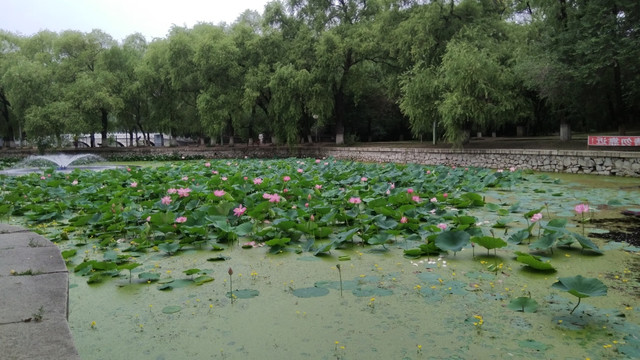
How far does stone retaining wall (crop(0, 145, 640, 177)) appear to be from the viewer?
34.3ft

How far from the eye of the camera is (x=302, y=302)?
2.38 m

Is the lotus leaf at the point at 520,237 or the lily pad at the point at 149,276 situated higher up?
the lotus leaf at the point at 520,237

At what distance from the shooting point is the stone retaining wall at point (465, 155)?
34.3 ft

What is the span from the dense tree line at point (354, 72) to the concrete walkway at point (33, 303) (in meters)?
12.1

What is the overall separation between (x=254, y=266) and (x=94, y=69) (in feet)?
77.1

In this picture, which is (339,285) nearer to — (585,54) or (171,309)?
(171,309)

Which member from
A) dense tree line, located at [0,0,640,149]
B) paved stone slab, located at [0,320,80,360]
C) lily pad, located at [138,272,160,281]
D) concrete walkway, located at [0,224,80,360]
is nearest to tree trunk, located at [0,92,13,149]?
dense tree line, located at [0,0,640,149]

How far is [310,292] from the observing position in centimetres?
248

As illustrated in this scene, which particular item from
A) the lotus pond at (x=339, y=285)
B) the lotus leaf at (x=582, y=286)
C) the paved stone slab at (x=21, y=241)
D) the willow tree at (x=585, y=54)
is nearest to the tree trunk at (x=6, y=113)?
the lotus pond at (x=339, y=285)

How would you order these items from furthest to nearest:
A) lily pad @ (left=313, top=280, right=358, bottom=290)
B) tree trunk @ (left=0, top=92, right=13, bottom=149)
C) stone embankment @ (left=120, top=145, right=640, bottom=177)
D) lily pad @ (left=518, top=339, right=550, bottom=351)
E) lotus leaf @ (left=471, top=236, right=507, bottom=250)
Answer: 1. tree trunk @ (left=0, top=92, right=13, bottom=149)
2. stone embankment @ (left=120, top=145, right=640, bottom=177)
3. lotus leaf @ (left=471, top=236, right=507, bottom=250)
4. lily pad @ (left=313, top=280, right=358, bottom=290)
5. lily pad @ (left=518, top=339, right=550, bottom=351)

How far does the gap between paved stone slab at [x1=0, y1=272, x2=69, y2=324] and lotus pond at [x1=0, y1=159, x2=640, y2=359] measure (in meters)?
0.16

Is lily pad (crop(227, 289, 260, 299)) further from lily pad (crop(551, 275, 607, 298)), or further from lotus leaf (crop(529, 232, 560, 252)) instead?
lotus leaf (crop(529, 232, 560, 252))

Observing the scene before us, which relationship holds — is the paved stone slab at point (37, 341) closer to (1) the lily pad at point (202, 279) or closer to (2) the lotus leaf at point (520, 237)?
(1) the lily pad at point (202, 279)

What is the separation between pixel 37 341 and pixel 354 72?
19.2 m
